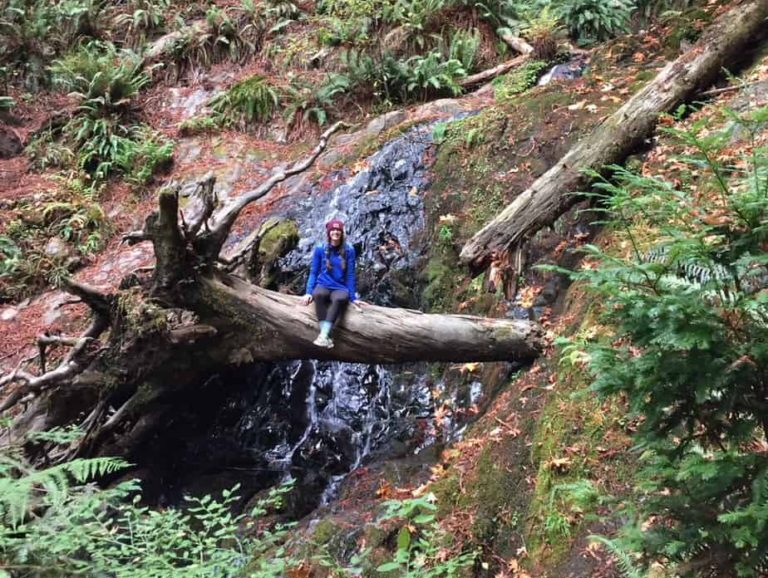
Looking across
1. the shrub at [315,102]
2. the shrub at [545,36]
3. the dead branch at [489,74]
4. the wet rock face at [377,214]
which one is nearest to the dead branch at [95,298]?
the wet rock face at [377,214]

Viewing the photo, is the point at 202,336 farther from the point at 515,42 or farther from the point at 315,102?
the point at 515,42

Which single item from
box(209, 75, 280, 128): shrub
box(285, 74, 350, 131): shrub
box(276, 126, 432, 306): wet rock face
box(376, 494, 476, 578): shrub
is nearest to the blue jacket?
box(276, 126, 432, 306): wet rock face

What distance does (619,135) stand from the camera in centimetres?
614

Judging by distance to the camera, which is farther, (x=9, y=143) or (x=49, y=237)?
(x=9, y=143)

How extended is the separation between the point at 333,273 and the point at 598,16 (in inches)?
338

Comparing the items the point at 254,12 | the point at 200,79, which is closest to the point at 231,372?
the point at 200,79

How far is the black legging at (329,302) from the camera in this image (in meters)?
5.54

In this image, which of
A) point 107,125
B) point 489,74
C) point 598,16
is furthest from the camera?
point 107,125

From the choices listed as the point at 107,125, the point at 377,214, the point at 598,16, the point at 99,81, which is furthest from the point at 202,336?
the point at 598,16

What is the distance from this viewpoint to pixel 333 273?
19.1 feet

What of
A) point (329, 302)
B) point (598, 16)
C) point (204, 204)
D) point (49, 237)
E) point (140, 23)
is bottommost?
point (329, 302)

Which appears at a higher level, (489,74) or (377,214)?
(489,74)

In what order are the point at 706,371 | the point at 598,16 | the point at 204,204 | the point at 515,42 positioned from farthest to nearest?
1. the point at 515,42
2. the point at 598,16
3. the point at 204,204
4. the point at 706,371

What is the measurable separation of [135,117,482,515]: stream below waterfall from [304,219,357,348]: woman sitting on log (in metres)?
1.70
